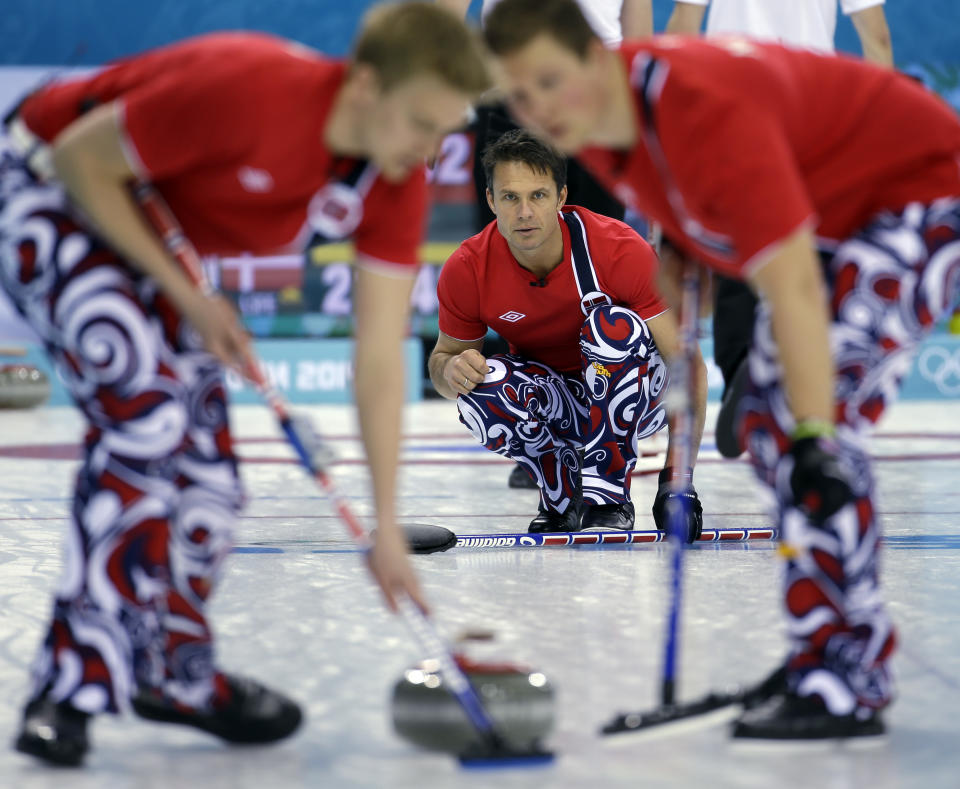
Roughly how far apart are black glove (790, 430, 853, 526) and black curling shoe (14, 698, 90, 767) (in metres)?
0.96

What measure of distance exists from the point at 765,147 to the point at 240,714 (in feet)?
3.31

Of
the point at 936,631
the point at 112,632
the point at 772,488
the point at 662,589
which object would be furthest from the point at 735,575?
the point at 112,632

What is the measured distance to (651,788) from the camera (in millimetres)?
1635

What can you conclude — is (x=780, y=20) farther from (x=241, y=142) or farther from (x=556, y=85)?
(x=241, y=142)

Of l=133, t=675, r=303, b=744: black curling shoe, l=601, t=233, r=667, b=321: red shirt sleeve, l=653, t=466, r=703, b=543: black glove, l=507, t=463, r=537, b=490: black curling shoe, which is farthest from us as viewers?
l=507, t=463, r=537, b=490: black curling shoe

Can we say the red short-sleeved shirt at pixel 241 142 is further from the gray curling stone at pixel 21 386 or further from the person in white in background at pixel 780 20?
the gray curling stone at pixel 21 386

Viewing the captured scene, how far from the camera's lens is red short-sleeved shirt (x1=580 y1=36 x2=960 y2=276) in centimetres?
164

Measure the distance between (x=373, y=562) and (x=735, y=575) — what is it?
1.36 m

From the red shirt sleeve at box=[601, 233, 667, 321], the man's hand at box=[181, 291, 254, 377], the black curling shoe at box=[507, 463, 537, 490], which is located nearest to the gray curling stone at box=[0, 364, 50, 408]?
the black curling shoe at box=[507, 463, 537, 490]

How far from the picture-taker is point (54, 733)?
1.73m

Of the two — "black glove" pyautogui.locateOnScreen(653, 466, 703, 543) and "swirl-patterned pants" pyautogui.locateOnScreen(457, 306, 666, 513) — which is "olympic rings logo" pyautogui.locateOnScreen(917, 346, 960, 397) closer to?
"swirl-patterned pants" pyautogui.locateOnScreen(457, 306, 666, 513)

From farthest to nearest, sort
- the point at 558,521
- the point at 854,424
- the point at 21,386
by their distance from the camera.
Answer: the point at 21,386, the point at 558,521, the point at 854,424

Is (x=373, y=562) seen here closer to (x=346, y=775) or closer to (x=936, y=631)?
(x=346, y=775)

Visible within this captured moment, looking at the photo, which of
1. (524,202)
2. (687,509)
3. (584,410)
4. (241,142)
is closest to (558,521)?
(584,410)
